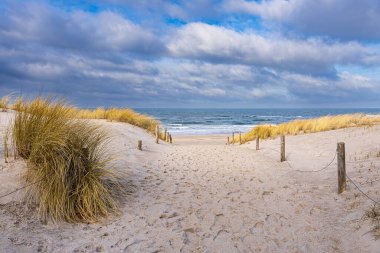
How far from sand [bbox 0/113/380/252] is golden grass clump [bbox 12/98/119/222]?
0.26 metres

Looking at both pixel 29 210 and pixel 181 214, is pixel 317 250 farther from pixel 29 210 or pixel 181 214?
pixel 29 210

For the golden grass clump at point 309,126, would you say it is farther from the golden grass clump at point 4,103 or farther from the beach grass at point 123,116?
the golden grass clump at point 4,103

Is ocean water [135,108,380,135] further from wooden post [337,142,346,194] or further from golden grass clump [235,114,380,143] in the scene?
wooden post [337,142,346,194]

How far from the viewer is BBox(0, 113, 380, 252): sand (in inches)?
198

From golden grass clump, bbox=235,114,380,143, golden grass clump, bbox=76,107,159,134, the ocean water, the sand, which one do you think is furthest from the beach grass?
the ocean water

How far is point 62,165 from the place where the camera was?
18.9 feet

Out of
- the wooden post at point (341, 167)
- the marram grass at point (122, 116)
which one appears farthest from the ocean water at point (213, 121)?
the wooden post at point (341, 167)

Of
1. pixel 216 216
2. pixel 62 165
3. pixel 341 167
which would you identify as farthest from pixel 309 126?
pixel 62 165

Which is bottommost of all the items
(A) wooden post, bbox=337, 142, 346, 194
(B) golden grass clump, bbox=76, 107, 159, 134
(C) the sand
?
(C) the sand

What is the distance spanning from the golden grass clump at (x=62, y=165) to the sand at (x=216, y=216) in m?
0.26

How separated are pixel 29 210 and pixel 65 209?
21.2 inches

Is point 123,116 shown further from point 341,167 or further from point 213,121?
point 213,121

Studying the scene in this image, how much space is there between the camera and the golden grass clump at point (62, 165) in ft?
18.4

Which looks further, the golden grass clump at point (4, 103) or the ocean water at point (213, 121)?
the ocean water at point (213, 121)
